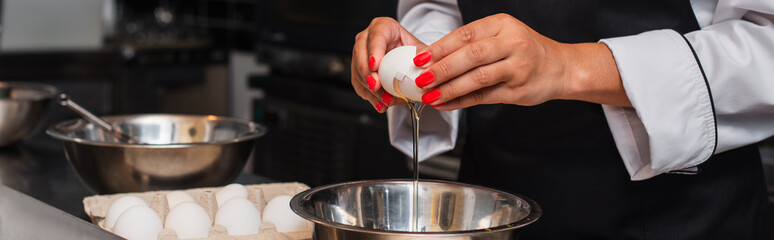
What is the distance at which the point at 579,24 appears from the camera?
1156mm

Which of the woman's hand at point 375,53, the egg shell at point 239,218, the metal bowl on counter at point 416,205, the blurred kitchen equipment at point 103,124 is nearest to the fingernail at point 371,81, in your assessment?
the woman's hand at point 375,53

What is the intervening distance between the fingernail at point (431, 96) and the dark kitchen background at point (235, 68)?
46.0 inches

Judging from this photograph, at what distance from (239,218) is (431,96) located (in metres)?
0.29

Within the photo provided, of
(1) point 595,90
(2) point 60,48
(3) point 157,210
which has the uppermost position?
(1) point 595,90

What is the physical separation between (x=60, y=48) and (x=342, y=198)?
326 centimetres

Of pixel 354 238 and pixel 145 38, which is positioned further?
pixel 145 38

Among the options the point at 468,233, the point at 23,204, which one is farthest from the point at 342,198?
the point at 23,204

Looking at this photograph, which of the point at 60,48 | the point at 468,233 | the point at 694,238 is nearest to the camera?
the point at 468,233

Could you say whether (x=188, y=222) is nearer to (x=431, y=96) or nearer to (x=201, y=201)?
(x=201, y=201)

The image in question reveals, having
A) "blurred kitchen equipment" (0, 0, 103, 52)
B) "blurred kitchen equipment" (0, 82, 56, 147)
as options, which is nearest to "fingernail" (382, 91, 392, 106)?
"blurred kitchen equipment" (0, 82, 56, 147)

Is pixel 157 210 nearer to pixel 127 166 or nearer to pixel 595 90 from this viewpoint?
pixel 127 166

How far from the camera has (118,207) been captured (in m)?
0.98

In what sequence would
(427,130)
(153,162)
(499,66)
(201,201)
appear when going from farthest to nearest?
(427,130) < (153,162) < (201,201) < (499,66)

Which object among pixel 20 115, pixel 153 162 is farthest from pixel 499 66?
pixel 20 115
